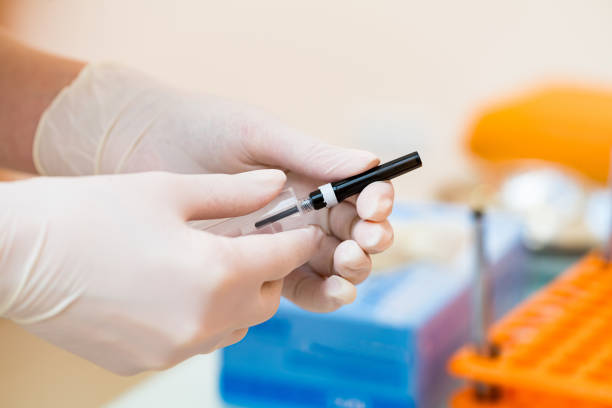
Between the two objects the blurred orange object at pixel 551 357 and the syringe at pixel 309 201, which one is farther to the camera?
the blurred orange object at pixel 551 357

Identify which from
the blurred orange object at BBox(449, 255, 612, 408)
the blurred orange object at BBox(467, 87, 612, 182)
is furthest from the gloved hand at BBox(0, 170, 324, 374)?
the blurred orange object at BBox(467, 87, 612, 182)

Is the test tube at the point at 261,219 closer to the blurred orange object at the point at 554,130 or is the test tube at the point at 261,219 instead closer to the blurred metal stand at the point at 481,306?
the blurred metal stand at the point at 481,306

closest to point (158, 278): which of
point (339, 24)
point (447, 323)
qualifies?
point (447, 323)

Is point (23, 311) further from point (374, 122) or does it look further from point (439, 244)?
point (374, 122)

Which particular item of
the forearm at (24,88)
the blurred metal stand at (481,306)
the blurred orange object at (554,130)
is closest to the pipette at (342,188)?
the blurred metal stand at (481,306)

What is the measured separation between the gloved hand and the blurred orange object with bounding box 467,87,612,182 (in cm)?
137

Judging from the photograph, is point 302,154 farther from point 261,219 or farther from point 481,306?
point 481,306

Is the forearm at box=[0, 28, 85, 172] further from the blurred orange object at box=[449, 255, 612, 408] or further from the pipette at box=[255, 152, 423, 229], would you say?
the blurred orange object at box=[449, 255, 612, 408]

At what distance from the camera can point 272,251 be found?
0.48 metres

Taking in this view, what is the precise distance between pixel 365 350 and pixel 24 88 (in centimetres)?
55

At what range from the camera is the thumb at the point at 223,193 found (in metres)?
0.47

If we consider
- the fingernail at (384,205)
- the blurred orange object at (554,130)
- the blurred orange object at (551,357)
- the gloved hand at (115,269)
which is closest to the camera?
the gloved hand at (115,269)

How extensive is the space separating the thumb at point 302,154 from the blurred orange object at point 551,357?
1.06ft

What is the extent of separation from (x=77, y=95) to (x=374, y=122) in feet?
4.31
